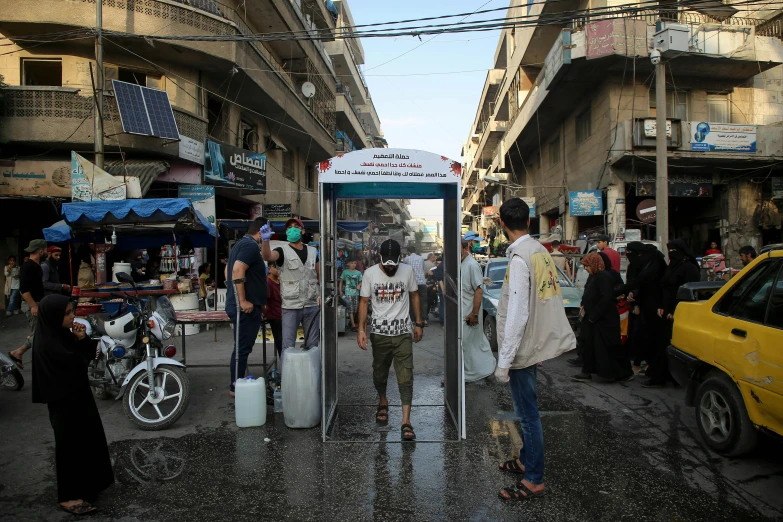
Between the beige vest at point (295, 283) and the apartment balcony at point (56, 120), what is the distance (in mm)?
10156

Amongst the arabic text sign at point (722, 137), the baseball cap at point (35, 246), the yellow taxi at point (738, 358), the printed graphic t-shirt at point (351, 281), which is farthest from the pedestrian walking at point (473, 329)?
the arabic text sign at point (722, 137)

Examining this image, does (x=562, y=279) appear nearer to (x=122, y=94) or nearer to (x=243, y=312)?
(x=243, y=312)

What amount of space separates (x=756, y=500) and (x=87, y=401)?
15.5ft

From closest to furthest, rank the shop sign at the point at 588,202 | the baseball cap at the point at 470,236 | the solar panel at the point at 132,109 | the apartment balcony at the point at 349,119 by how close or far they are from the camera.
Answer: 1. the baseball cap at the point at 470,236
2. the solar panel at the point at 132,109
3. the shop sign at the point at 588,202
4. the apartment balcony at the point at 349,119

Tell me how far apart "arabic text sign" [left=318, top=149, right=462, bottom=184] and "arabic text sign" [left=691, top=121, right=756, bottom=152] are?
15261 mm

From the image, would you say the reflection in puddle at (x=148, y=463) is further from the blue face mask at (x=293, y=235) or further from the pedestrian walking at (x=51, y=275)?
the pedestrian walking at (x=51, y=275)

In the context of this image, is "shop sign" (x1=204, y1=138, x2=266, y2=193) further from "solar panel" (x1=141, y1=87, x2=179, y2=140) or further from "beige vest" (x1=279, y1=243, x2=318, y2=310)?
"beige vest" (x1=279, y1=243, x2=318, y2=310)

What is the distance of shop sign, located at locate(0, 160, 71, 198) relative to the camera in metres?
13.8

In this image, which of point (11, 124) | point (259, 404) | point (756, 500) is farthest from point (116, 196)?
point (756, 500)

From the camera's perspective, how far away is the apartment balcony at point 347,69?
104ft

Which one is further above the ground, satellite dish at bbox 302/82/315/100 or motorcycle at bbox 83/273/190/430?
satellite dish at bbox 302/82/315/100

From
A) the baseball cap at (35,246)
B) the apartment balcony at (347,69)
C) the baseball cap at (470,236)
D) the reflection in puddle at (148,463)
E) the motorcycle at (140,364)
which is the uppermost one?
the apartment balcony at (347,69)

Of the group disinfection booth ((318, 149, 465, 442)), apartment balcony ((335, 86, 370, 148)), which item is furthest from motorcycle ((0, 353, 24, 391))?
apartment balcony ((335, 86, 370, 148))

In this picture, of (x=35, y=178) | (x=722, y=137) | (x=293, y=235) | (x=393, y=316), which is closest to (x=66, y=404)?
(x=393, y=316)
